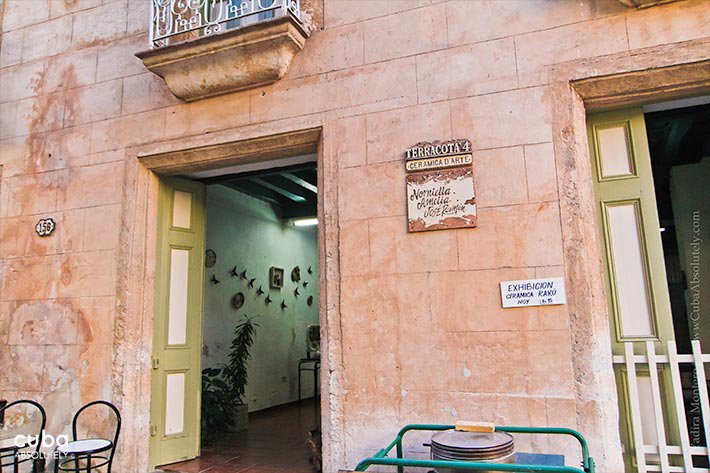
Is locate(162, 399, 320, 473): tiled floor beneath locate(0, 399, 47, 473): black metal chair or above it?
beneath

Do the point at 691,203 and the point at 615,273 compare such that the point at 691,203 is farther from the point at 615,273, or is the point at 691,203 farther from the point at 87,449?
the point at 87,449

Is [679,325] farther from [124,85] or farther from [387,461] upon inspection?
[124,85]

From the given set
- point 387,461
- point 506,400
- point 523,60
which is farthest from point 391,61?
point 387,461

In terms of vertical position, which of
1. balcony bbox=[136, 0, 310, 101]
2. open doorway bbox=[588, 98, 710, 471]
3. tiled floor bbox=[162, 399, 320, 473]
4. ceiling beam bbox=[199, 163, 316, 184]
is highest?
balcony bbox=[136, 0, 310, 101]

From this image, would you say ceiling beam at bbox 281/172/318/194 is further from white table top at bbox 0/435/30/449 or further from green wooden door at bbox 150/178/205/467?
white table top at bbox 0/435/30/449

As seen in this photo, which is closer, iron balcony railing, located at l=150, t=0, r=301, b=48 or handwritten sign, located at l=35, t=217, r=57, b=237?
iron balcony railing, located at l=150, t=0, r=301, b=48

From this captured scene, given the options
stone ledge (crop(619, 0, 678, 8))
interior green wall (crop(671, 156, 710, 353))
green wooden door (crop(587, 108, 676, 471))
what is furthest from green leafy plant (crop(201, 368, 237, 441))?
stone ledge (crop(619, 0, 678, 8))

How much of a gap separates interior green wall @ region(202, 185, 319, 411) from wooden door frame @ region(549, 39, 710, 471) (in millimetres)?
5161

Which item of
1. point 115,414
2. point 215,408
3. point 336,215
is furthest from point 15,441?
point 336,215

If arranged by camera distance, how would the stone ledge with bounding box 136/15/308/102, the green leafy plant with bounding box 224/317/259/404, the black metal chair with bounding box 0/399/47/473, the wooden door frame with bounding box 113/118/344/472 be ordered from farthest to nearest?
the green leafy plant with bounding box 224/317/259/404, the black metal chair with bounding box 0/399/47/473, the stone ledge with bounding box 136/15/308/102, the wooden door frame with bounding box 113/118/344/472

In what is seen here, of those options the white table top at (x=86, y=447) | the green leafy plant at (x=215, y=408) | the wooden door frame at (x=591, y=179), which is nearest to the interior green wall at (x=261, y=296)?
the green leafy plant at (x=215, y=408)

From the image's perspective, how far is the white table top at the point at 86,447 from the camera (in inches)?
151

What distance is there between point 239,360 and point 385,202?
4328 millimetres

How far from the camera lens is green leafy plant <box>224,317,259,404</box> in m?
7.23
